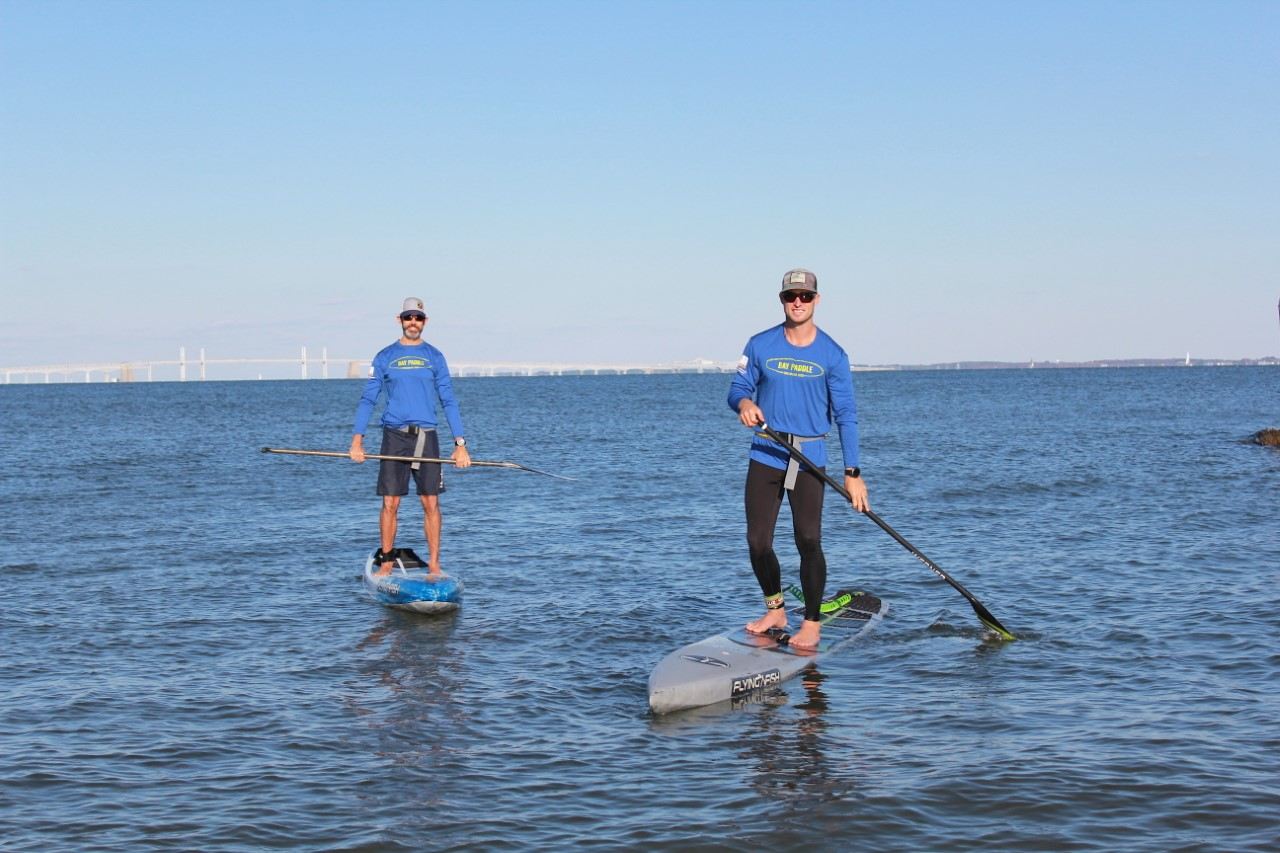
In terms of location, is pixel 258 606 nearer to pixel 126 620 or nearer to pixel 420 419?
pixel 126 620

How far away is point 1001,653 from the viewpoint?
10883 millimetres

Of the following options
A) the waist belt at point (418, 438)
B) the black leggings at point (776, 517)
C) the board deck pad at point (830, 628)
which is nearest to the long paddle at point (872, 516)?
the black leggings at point (776, 517)

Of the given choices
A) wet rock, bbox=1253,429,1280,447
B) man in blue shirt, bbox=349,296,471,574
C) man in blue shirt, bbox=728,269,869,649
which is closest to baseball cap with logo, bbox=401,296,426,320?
man in blue shirt, bbox=349,296,471,574

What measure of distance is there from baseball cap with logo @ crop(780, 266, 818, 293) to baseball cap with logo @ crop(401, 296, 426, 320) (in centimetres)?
483

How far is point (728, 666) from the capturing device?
9.50m

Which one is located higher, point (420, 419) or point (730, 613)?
point (420, 419)

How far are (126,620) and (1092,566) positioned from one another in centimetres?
1148

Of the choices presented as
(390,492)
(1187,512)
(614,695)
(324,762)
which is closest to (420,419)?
(390,492)

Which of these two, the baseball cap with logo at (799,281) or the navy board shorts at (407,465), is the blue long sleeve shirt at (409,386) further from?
the baseball cap with logo at (799,281)

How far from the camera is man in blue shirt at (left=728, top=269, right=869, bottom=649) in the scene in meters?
9.82

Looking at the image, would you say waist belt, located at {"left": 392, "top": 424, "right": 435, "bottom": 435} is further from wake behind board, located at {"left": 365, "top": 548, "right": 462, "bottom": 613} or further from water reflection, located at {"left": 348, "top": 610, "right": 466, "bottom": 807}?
water reflection, located at {"left": 348, "top": 610, "right": 466, "bottom": 807}

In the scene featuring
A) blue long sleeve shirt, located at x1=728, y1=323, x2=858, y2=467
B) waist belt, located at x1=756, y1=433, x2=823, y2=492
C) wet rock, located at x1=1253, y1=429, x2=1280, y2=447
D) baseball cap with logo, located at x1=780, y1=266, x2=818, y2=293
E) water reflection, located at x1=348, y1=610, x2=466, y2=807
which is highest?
baseball cap with logo, located at x1=780, y1=266, x2=818, y2=293

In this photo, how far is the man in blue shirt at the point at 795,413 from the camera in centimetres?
982

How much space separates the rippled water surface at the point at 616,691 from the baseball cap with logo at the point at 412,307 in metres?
3.24
